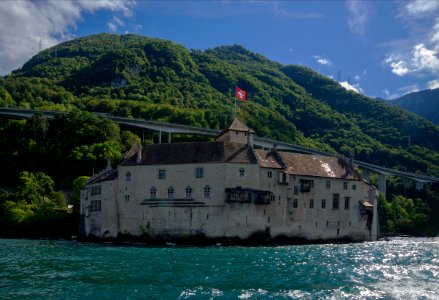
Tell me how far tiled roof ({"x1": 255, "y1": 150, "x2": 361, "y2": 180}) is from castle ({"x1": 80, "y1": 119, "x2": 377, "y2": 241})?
0.67 feet

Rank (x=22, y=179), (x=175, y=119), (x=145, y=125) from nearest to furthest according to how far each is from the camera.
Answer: (x=22, y=179), (x=145, y=125), (x=175, y=119)

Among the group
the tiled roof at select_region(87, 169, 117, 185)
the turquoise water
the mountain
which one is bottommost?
the turquoise water

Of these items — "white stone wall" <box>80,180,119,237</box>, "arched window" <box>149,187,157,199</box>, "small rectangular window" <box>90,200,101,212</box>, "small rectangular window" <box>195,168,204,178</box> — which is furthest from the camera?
"small rectangular window" <box>90,200,101,212</box>

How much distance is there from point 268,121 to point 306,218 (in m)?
90.1

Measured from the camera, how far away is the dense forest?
300 ft

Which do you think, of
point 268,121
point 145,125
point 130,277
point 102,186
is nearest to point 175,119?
point 145,125

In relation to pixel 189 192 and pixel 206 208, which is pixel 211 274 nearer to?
pixel 206 208

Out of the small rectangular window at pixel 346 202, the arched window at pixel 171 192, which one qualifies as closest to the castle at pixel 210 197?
the arched window at pixel 171 192

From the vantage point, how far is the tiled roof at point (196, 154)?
67.4 m

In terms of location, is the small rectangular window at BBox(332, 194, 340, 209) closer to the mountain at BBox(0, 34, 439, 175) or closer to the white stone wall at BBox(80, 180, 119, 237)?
the white stone wall at BBox(80, 180, 119, 237)

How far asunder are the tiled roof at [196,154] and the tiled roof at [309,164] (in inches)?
113

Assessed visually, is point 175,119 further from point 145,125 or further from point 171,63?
point 171,63

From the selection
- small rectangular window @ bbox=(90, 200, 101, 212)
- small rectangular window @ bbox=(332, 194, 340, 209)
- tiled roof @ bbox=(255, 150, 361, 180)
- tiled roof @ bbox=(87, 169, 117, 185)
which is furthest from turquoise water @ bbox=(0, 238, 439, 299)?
small rectangular window @ bbox=(332, 194, 340, 209)

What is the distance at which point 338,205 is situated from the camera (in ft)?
248
